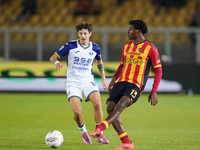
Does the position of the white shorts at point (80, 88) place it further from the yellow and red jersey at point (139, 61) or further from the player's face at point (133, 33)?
the player's face at point (133, 33)

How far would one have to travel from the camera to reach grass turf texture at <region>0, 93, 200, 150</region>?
20.7 ft

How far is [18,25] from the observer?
64.7 feet

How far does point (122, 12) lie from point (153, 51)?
1515 centimetres

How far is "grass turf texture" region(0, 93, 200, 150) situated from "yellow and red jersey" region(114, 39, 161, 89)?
1.16 metres

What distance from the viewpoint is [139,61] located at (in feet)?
19.0

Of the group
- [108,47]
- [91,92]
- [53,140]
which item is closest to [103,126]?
[53,140]

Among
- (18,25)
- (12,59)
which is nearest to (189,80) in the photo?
(12,59)

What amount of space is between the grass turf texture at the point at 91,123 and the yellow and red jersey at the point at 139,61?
116 centimetres

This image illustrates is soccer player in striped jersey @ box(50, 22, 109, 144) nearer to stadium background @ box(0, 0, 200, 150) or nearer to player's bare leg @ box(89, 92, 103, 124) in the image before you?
player's bare leg @ box(89, 92, 103, 124)

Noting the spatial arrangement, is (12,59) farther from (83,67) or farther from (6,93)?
(83,67)

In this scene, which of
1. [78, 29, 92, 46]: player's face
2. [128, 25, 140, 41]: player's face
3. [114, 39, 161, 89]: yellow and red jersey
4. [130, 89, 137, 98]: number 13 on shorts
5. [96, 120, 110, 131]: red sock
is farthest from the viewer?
[78, 29, 92, 46]: player's face

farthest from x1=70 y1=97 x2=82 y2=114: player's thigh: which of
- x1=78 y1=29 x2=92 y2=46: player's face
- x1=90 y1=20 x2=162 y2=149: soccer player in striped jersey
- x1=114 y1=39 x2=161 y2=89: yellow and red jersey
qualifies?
x1=78 y1=29 x2=92 y2=46: player's face

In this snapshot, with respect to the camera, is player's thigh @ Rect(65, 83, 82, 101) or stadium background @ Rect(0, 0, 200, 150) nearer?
player's thigh @ Rect(65, 83, 82, 101)

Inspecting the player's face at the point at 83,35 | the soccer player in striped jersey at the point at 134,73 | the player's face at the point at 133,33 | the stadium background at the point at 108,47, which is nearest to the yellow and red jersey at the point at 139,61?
the soccer player in striped jersey at the point at 134,73
